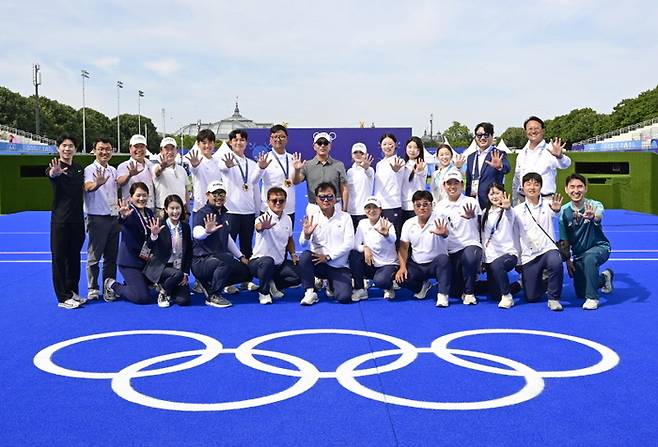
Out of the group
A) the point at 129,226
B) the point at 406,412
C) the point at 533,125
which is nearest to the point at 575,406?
the point at 406,412

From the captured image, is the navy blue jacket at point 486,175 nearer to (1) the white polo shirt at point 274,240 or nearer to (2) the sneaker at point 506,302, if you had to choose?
(2) the sneaker at point 506,302

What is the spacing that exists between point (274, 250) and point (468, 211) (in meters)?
2.40

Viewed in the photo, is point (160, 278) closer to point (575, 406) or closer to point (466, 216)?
point (466, 216)

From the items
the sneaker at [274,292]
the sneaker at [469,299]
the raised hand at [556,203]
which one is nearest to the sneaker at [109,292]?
the sneaker at [274,292]

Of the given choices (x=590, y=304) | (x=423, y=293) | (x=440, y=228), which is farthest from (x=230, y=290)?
(x=590, y=304)

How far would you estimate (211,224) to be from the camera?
7414 millimetres

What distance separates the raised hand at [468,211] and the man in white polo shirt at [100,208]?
4.17 m

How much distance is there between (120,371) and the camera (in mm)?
4992

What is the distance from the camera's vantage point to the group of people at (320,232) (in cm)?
728

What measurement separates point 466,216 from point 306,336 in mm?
2651

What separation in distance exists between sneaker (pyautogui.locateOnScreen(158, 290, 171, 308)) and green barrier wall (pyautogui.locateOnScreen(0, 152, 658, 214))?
15.0 meters

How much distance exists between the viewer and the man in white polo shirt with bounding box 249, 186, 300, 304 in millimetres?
7590

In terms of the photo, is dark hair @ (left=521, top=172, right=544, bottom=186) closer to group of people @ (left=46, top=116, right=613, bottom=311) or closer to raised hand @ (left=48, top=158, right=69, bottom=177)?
group of people @ (left=46, top=116, right=613, bottom=311)

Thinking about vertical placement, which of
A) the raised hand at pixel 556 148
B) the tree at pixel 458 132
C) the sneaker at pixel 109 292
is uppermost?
the tree at pixel 458 132
